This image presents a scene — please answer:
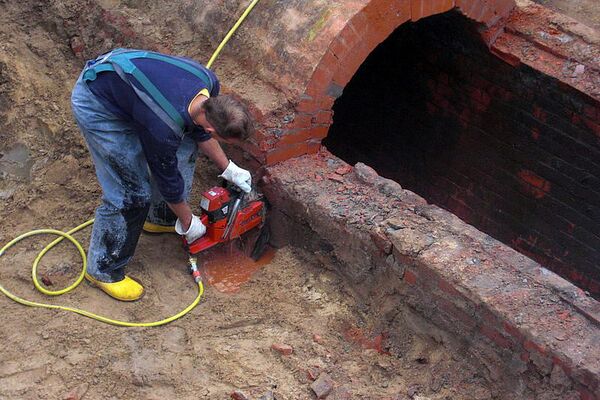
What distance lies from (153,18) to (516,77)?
Result: 9.15 ft

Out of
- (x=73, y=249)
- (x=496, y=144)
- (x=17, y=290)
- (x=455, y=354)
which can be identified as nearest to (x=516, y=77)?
(x=496, y=144)

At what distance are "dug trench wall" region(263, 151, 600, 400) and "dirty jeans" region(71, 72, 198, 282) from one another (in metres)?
0.81

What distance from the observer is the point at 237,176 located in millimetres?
3961

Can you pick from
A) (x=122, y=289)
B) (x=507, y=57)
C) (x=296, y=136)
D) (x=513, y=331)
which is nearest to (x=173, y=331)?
(x=122, y=289)

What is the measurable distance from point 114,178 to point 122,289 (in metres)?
0.66

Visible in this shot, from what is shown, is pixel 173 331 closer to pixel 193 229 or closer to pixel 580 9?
pixel 193 229

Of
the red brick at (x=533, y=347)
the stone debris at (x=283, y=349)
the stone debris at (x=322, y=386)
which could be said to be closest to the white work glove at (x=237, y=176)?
the stone debris at (x=283, y=349)

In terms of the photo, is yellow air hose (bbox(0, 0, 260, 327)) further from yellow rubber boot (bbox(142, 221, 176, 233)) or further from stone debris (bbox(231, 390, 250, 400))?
stone debris (bbox(231, 390, 250, 400))

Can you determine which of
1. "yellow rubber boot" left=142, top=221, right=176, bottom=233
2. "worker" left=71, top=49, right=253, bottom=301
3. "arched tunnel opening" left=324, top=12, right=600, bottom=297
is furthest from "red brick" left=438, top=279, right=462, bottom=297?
"arched tunnel opening" left=324, top=12, right=600, bottom=297

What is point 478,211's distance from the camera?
20.3 ft

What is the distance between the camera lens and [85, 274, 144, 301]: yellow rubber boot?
3.84m

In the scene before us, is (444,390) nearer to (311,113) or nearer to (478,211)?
(311,113)

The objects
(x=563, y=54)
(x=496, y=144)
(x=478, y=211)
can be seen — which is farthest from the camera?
(x=478, y=211)

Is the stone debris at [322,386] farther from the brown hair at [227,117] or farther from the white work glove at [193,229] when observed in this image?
the brown hair at [227,117]
